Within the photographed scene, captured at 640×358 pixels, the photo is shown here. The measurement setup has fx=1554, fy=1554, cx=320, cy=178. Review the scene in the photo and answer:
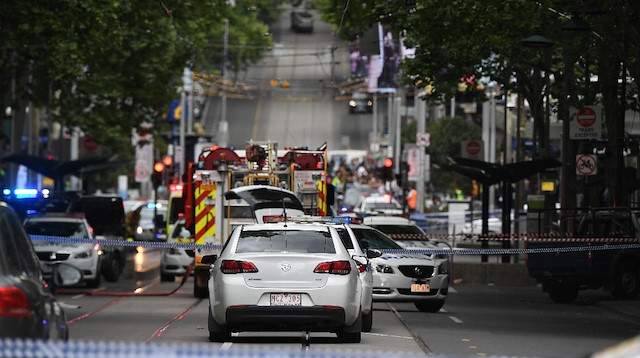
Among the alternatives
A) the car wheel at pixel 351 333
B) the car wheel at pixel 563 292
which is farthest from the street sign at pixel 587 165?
the car wheel at pixel 351 333

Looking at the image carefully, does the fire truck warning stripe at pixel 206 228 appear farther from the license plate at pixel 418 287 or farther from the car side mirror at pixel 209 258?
the car side mirror at pixel 209 258

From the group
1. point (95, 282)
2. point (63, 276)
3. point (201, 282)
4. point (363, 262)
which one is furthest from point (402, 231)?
point (63, 276)

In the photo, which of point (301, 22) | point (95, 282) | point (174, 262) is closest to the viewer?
point (95, 282)

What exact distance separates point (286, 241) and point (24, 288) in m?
8.63

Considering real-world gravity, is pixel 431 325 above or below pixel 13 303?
below

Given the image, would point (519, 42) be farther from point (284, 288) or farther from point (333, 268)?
point (284, 288)

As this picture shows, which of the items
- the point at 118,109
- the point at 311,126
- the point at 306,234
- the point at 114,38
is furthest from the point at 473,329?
the point at 311,126

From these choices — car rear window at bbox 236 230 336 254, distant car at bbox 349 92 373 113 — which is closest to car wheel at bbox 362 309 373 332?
car rear window at bbox 236 230 336 254

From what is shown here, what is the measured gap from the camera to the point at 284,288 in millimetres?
17000

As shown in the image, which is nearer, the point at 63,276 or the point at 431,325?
the point at 63,276

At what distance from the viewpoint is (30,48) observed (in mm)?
34938

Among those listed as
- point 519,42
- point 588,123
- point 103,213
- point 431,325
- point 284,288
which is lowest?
point 431,325

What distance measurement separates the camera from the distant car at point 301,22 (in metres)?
136

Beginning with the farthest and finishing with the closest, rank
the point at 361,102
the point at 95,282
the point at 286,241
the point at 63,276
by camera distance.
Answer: the point at 361,102, the point at 95,282, the point at 286,241, the point at 63,276
